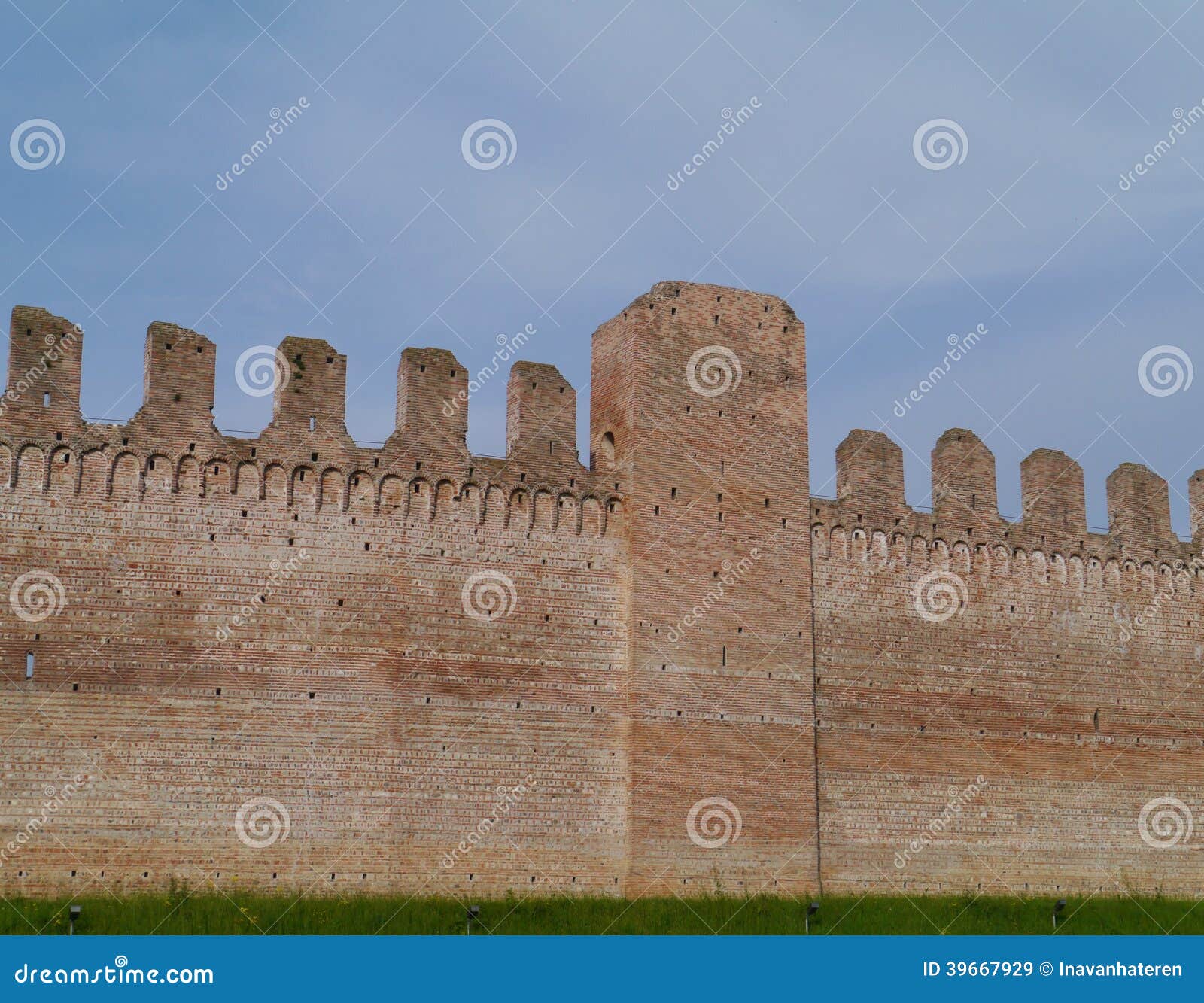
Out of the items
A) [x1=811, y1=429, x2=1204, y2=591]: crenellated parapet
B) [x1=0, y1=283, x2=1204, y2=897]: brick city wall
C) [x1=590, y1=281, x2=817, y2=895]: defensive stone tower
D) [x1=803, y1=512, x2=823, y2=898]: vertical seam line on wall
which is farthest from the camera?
[x1=811, y1=429, x2=1204, y2=591]: crenellated parapet

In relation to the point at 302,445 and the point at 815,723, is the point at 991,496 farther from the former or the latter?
the point at 302,445

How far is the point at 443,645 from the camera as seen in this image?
830 inches

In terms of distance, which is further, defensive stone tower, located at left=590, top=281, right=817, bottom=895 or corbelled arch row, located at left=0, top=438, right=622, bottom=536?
defensive stone tower, located at left=590, top=281, right=817, bottom=895

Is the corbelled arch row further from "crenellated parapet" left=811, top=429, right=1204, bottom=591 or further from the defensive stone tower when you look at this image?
"crenellated parapet" left=811, top=429, right=1204, bottom=591

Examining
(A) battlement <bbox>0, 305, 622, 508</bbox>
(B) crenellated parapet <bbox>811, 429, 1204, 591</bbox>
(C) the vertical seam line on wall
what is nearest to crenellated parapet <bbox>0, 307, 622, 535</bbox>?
(A) battlement <bbox>0, 305, 622, 508</bbox>

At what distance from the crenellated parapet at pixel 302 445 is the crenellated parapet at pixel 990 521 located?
4.06m

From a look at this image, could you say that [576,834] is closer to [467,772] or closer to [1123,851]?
[467,772]

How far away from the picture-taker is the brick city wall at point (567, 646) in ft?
64.2

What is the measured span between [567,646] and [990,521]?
768 centimetres

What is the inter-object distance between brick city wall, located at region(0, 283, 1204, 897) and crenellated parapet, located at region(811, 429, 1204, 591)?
59 millimetres

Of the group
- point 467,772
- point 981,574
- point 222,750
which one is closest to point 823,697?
point 981,574

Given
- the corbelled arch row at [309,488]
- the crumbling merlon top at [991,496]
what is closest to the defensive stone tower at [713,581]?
the corbelled arch row at [309,488]

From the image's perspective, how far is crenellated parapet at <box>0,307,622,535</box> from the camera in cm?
2002

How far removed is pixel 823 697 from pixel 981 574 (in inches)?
148
